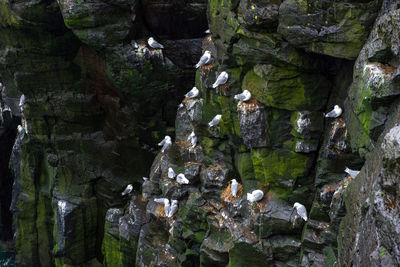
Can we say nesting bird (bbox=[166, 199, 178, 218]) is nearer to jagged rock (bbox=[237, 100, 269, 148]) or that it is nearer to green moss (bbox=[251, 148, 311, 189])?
green moss (bbox=[251, 148, 311, 189])

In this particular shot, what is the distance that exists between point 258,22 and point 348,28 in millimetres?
1805

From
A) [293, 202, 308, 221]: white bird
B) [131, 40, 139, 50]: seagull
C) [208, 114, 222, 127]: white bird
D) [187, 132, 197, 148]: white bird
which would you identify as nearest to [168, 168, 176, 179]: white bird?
[187, 132, 197, 148]: white bird

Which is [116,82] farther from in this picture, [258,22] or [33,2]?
[258,22]

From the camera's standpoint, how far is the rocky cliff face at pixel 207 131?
6.77 metres

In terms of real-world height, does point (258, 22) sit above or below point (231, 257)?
above

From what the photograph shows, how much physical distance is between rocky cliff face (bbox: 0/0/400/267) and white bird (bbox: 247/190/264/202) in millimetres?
192

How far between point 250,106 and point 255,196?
2073 millimetres

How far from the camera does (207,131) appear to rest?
1198cm

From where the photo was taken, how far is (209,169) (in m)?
11.7

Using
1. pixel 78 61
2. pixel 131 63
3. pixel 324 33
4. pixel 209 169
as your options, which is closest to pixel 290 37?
pixel 324 33

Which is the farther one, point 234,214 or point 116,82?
point 116,82

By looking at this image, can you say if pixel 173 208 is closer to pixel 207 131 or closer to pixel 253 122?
pixel 207 131

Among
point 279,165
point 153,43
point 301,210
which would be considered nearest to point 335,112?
point 279,165

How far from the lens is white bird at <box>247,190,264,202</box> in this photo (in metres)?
9.83
